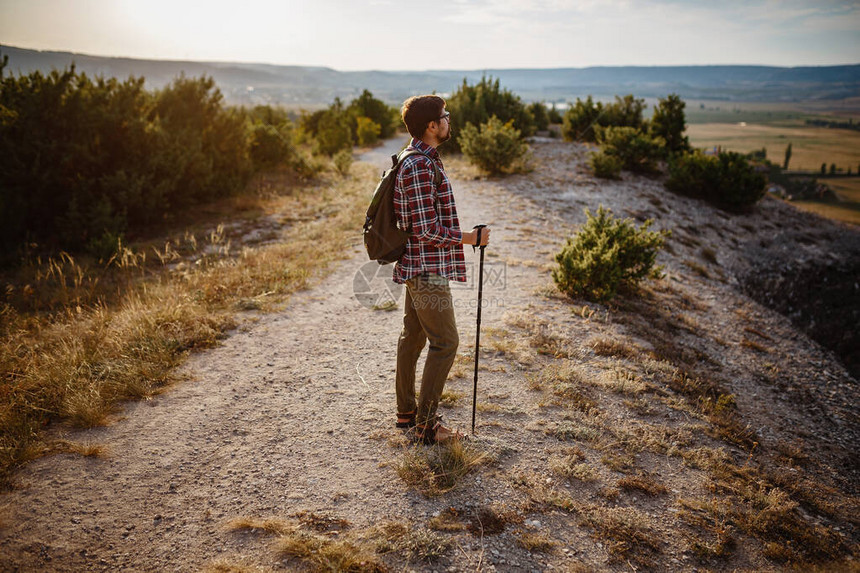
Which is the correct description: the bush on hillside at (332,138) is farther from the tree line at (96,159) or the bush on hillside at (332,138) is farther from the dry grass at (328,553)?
the dry grass at (328,553)

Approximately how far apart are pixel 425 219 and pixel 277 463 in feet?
7.55

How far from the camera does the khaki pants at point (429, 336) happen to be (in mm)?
2930

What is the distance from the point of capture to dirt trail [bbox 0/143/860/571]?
2.58 meters

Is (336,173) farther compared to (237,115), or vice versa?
(336,173)

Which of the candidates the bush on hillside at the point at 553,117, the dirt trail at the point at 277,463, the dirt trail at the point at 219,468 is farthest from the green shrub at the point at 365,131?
the dirt trail at the point at 219,468

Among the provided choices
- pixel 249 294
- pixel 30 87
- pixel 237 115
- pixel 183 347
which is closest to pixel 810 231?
pixel 249 294

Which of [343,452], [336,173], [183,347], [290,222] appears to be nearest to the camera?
[343,452]

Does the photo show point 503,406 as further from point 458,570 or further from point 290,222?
point 290,222

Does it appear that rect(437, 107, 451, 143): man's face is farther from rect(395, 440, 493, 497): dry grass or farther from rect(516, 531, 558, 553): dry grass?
rect(516, 531, 558, 553): dry grass

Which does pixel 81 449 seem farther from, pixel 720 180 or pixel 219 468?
pixel 720 180

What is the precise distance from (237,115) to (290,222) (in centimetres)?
610

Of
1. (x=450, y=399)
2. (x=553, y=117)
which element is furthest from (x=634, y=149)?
(x=450, y=399)

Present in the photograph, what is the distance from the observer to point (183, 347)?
4.99 meters

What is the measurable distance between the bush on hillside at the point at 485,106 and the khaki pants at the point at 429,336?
1702 cm
